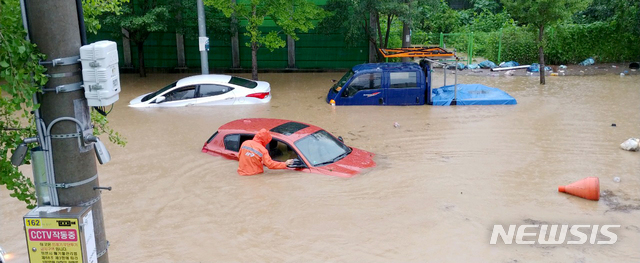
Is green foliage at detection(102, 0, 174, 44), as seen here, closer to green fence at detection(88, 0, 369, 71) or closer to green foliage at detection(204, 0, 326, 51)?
green foliage at detection(204, 0, 326, 51)

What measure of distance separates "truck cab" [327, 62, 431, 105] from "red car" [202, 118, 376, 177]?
16.6ft

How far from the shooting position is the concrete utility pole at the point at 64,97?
12.1ft

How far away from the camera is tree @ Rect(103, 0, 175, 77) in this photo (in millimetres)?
17938

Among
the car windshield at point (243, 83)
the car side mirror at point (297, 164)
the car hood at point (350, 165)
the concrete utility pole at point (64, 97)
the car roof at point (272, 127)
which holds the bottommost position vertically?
the car hood at point (350, 165)

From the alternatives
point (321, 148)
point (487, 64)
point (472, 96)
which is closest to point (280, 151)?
point (321, 148)

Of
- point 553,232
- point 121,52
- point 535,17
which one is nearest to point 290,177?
point 553,232

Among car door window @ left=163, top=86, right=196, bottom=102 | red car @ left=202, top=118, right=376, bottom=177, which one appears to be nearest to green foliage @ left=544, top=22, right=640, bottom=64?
car door window @ left=163, top=86, right=196, bottom=102

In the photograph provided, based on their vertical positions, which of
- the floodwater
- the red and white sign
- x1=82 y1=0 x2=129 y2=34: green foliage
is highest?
x1=82 y1=0 x2=129 y2=34: green foliage

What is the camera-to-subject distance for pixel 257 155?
9484 mm

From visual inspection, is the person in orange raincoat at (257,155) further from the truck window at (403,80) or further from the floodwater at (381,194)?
the truck window at (403,80)

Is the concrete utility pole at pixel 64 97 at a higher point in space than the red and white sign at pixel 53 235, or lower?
higher

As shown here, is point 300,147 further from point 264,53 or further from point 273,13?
point 264,53

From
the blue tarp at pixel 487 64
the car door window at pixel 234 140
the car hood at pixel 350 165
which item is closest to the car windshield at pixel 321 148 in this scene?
the car hood at pixel 350 165

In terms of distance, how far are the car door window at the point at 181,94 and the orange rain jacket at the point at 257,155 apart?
612cm
